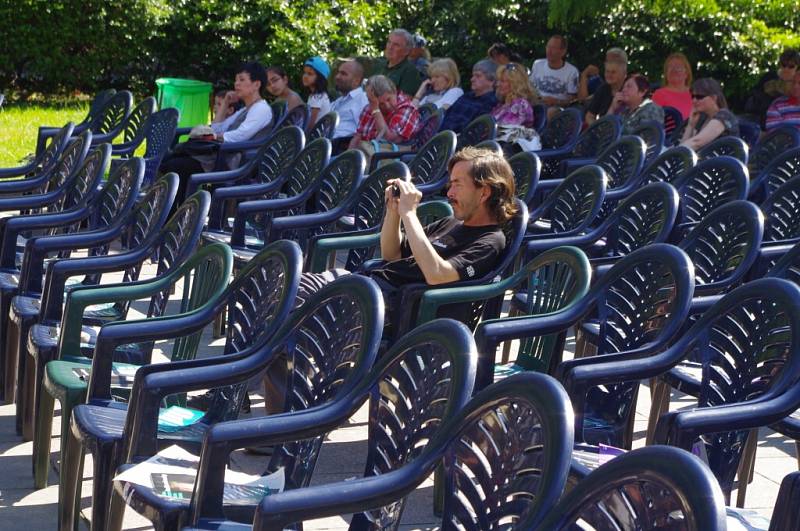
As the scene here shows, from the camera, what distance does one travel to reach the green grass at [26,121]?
39.6ft

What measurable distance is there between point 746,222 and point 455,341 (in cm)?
213

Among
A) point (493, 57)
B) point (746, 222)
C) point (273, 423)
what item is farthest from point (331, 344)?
point (493, 57)

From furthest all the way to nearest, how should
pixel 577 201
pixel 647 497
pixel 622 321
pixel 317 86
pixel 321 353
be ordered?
1. pixel 317 86
2. pixel 577 201
3. pixel 622 321
4. pixel 321 353
5. pixel 647 497

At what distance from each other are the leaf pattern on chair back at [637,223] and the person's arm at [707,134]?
2.85 m

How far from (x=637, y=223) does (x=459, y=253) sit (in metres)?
1.12

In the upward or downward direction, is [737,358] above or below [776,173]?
below

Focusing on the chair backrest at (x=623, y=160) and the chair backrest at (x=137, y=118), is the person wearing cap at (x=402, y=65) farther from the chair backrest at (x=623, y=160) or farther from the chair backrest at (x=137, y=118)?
Answer: the chair backrest at (x=623, y=160)

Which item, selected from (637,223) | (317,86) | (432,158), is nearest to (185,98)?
(317,86)

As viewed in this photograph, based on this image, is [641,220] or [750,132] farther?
[750,132]

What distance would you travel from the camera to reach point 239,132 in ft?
28.7

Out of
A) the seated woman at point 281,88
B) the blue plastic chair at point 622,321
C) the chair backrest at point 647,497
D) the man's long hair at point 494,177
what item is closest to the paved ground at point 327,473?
the blue plastic chair at point 622,321

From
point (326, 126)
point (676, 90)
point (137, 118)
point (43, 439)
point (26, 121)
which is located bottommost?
point (26, 121)

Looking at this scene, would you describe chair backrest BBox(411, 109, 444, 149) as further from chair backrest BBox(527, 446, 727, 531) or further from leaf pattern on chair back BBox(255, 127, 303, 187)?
chair backrest BBox(527, 446, 727, 531)

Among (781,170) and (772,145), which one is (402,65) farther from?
(781,170)
